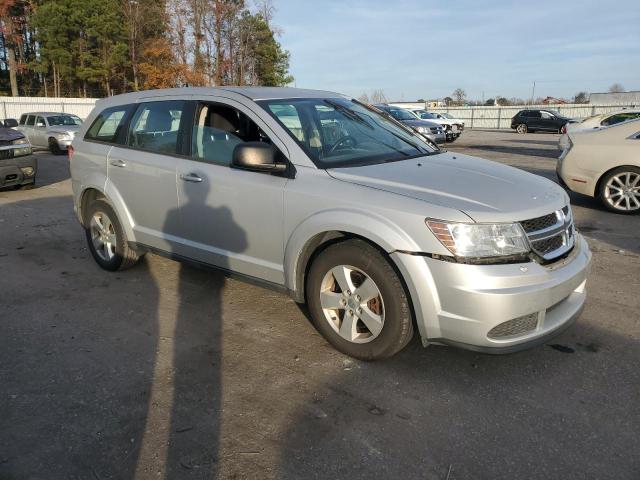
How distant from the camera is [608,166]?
25.6 feet

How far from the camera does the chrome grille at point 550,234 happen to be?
10.0 ft

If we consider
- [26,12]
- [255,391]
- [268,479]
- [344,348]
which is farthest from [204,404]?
[26,12]

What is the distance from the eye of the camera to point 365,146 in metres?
4.04

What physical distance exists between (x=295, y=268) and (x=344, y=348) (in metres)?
0.64

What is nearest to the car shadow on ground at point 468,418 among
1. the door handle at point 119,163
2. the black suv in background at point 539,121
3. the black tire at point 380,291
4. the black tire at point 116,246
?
the black tire at point 380,291

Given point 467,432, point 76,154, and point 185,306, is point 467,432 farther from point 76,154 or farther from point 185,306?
point 76,154

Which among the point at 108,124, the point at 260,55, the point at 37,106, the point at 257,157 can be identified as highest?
the point at 260,55

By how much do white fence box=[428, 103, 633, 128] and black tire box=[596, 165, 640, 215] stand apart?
3850 centimetres

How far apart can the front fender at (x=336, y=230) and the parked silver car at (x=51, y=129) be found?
16.6 m

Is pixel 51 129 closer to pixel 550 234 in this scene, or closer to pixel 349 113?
pixel 349 113

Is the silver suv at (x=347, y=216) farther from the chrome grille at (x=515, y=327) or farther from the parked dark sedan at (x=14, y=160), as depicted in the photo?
the parked dark sedan at (x=14, y=160)

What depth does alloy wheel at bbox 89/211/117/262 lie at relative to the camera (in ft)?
17.1

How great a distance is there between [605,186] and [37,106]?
32.5 m

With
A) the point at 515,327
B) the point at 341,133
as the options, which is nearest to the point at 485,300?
the point at 515,327
